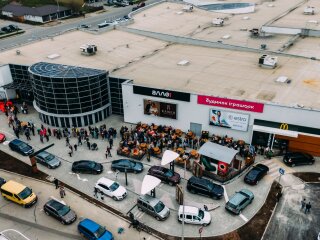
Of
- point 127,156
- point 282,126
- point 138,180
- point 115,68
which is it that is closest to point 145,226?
point 138,180

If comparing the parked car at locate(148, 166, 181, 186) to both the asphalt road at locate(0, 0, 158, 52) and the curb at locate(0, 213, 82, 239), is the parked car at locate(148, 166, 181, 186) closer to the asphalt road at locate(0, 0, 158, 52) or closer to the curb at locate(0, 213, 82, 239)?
the curb at locate(0, 213, 82, 239)

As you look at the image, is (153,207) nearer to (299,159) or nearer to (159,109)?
(159,109)

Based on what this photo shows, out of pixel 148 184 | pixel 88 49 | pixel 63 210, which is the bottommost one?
pixel 63 210

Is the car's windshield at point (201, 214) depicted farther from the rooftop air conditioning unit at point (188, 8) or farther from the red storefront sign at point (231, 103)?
the rooftop air conditioning unit at point (188, 8)

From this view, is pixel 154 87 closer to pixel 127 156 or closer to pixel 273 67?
pixel 127 156

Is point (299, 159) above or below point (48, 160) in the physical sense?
above

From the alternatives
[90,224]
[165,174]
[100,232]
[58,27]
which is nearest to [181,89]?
[165,174]

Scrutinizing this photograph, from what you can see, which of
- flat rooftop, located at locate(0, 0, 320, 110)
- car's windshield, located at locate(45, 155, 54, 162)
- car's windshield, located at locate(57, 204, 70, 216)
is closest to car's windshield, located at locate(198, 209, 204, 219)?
car's windshield, located at locate(57, 204, 70, 216)
